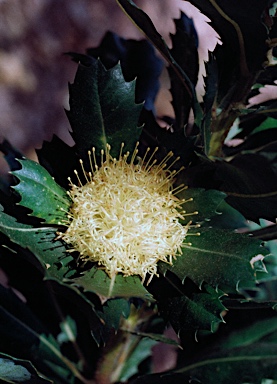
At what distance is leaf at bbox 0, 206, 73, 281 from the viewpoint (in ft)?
1.70

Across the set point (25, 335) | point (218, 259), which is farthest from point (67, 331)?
point (218, 259)

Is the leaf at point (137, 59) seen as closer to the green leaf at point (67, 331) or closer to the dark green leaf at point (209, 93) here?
the dark green leaf at point (209, 93)

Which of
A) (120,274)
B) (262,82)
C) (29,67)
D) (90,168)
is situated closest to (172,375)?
(120,274)

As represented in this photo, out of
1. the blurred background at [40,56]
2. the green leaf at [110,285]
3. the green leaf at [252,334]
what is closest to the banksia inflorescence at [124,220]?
the green leaf at [110,285]

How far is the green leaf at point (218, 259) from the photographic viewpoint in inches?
20.3

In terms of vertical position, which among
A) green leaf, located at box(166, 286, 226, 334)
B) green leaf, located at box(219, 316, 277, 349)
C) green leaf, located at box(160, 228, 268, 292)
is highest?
green leaf, located at box(160, 228, 268, 292)

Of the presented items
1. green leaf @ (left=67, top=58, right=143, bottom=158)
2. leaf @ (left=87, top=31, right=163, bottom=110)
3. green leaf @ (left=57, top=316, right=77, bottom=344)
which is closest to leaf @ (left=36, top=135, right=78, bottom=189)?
green leaf @ (left=67, top=58, right=143, bottom=158)

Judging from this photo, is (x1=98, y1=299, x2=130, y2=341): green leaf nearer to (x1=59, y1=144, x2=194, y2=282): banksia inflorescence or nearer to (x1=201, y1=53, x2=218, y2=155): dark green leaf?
(x1=59, y1=144, x2=194, y2=282): banksia inflorescence

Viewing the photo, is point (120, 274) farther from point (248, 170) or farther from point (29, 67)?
point (29, 67)

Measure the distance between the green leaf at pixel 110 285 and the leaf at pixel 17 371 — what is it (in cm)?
13

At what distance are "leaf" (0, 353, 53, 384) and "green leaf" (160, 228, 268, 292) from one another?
0.19 meters

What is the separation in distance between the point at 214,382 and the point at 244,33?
0.44 meters

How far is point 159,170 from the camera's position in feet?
1.90

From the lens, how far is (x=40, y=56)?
1008 millimetres
